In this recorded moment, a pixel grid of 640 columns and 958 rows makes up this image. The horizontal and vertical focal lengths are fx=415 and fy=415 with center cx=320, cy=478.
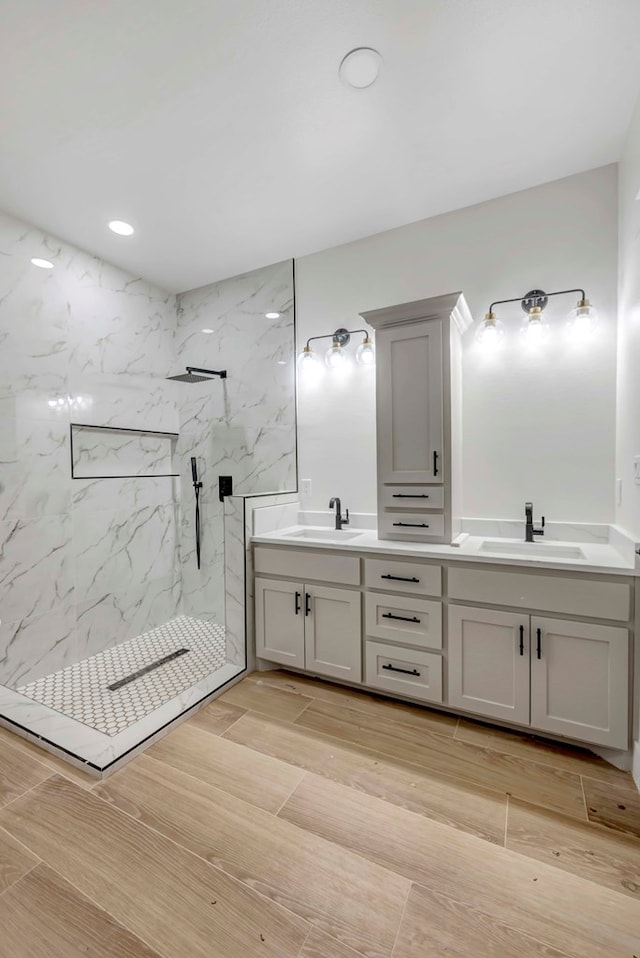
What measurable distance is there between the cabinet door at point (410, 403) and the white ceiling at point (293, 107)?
851 mm

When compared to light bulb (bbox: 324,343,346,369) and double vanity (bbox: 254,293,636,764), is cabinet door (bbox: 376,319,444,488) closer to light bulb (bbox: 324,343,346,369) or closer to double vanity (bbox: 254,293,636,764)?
double vanity (bbox: 254,293,636,764)

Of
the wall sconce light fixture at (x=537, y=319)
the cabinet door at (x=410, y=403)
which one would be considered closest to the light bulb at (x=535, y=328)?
the wall sconce light fixture at (x=537, y=319)

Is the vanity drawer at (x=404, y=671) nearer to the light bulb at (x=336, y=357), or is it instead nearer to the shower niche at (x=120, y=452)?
the light bulb at (x=336, y=357)

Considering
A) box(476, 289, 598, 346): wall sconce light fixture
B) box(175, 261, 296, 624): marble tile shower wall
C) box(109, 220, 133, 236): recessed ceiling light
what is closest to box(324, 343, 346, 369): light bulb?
box(175, 261, 296, 624): marble tile shower wall

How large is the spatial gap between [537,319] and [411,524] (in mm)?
1317

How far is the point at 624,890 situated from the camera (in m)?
1.23

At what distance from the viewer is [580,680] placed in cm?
176

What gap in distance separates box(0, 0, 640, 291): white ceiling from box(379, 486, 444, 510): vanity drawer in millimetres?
1704

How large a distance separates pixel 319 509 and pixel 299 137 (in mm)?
2127

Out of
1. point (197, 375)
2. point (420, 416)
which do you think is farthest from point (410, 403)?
point (197, 375)

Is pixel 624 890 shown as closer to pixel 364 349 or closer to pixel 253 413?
pixel 364 349

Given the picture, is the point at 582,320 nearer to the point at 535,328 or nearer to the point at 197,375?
the point at 535,328

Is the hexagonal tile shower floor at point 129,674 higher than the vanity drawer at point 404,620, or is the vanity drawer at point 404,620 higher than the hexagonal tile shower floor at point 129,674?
the vanity drawer at point 404,620

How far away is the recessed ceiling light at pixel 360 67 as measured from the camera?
1.59m
